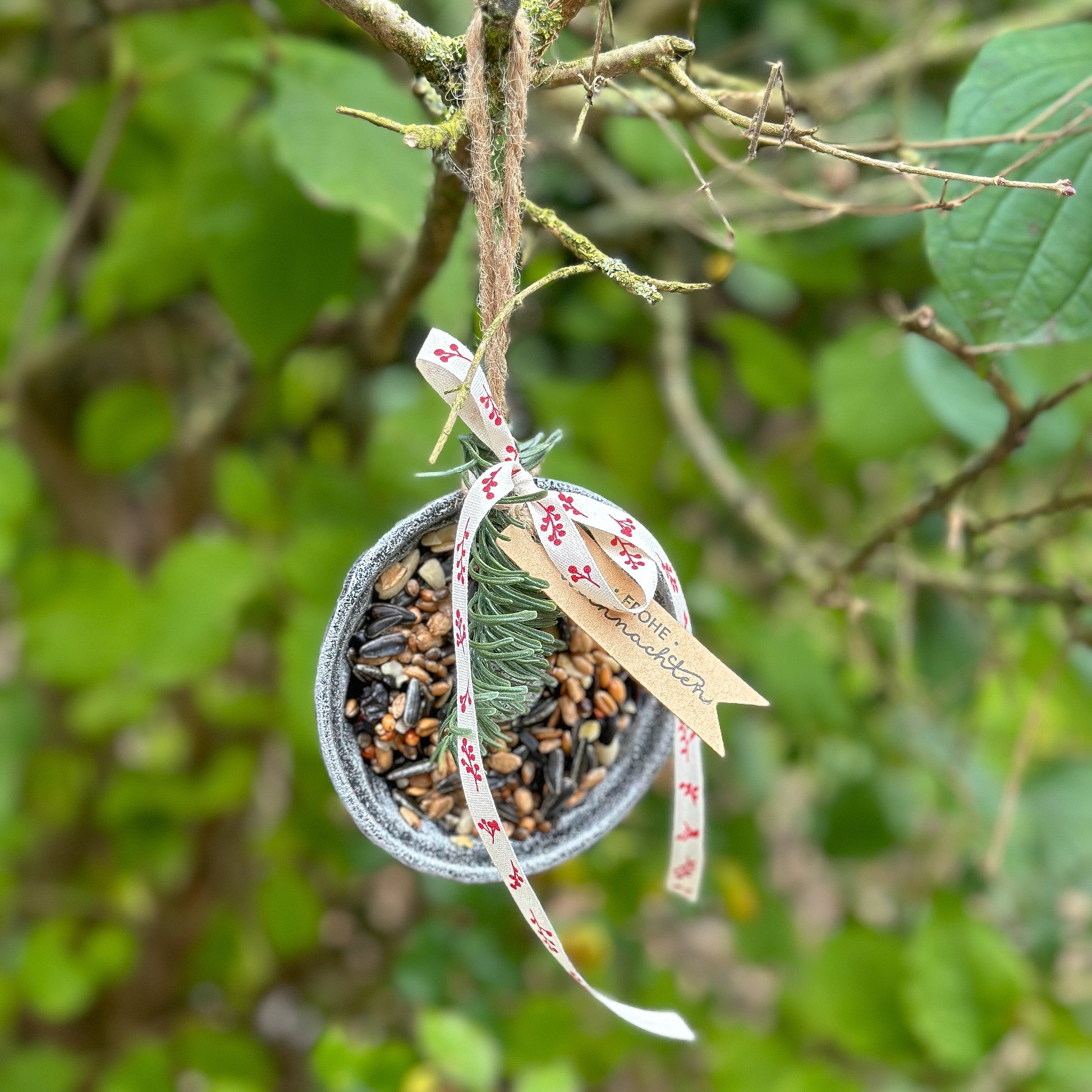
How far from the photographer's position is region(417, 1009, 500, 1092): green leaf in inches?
23.2

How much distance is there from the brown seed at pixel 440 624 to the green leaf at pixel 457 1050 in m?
0.36

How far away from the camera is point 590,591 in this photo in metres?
0.33

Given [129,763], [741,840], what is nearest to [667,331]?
[741,840]

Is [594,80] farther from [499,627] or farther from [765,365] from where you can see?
[765,365]

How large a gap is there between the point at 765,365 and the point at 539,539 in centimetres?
59

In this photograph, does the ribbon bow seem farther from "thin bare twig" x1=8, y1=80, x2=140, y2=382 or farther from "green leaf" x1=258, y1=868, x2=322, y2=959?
"green leaf" x1=258, y1=868, x2=322, y2=959

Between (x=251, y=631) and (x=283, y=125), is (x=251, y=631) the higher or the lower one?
the lower one

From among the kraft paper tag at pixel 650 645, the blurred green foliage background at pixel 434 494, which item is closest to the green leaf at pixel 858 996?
the blurred green foliage background at pixel 434 494

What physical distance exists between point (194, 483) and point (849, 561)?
702mm

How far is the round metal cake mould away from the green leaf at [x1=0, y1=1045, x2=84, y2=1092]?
82 centimetres

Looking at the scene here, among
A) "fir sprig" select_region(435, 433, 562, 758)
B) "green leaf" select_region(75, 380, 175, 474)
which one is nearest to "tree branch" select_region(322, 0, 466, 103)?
"fir sprig" select_region(435, 433, 562, 758)

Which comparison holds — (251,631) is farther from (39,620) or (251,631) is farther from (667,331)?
(667,331)

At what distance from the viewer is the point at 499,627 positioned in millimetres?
351

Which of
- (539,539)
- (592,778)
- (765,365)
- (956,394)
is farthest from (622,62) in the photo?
(765,365)
